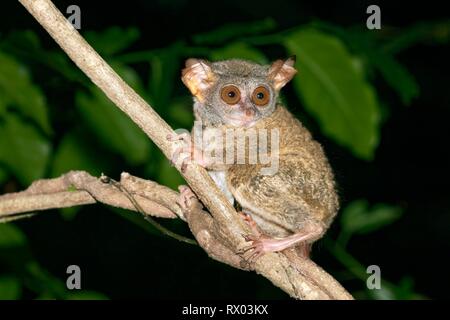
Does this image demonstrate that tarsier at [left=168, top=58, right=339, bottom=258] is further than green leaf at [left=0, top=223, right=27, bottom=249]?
No

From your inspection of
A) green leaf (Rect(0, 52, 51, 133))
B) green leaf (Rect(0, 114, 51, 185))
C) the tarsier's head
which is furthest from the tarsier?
green leaf (Rect(0, 114, 51, 185))

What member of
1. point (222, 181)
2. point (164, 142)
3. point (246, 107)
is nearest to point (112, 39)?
point (246, 107)

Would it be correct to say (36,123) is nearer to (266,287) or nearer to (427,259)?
(266,287)

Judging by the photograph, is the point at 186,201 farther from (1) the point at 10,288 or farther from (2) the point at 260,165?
(1) the point at 10,288

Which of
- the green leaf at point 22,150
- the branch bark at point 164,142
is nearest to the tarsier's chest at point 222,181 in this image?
the branch bark at point 164,142

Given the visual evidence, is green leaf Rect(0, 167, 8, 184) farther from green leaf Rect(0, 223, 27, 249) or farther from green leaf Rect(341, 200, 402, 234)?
green leaf Rect(341, 200, 402, 234)

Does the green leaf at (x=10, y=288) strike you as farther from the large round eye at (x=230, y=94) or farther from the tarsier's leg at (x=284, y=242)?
the tarsier's leg at (x=284, y=242)
